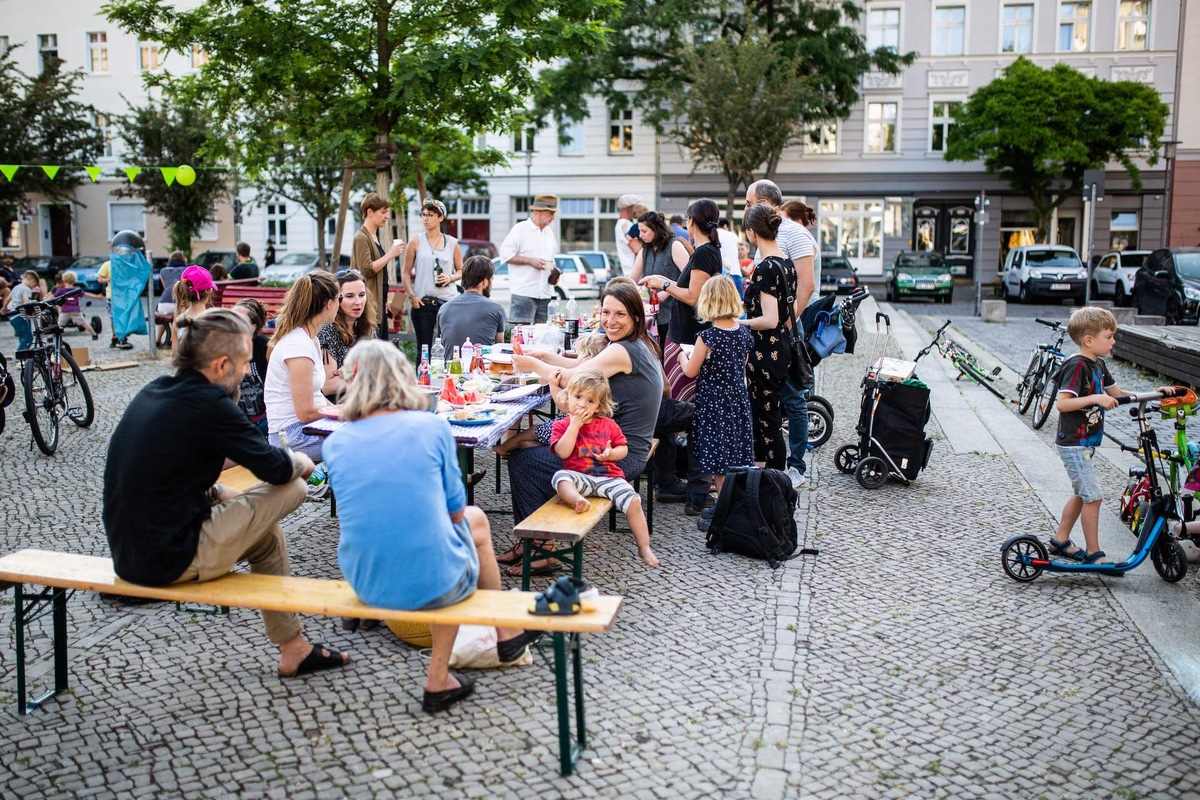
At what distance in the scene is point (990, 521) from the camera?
7.09 metres

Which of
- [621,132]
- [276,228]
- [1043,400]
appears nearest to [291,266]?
[276,228]

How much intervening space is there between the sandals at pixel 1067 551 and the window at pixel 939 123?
37.0m

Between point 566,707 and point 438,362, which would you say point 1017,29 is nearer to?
point 438,362

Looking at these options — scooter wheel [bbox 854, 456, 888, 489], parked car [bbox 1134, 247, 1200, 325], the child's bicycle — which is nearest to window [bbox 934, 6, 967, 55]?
parked car [bbox 1134, 247, 1200, 325]

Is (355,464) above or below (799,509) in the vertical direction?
above

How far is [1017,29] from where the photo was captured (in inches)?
1542

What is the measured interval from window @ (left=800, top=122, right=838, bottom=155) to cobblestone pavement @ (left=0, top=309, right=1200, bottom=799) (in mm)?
36511

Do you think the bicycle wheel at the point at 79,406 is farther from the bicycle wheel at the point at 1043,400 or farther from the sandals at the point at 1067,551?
the bicycle wheel at the point at 1043,400

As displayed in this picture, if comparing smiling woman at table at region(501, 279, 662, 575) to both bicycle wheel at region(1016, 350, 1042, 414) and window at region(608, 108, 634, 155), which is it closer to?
bicycle wheel at region(1016, 350, 1042, 414)

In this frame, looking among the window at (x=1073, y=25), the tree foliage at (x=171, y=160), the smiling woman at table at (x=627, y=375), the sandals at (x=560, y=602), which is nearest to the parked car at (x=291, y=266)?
the tree foliage at (x=171, y=160)

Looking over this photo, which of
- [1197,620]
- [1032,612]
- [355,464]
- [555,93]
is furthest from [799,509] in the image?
[555,93]

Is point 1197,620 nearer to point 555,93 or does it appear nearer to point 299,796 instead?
point 299,796

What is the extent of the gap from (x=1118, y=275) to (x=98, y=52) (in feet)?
135

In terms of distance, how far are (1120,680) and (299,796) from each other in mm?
3416
